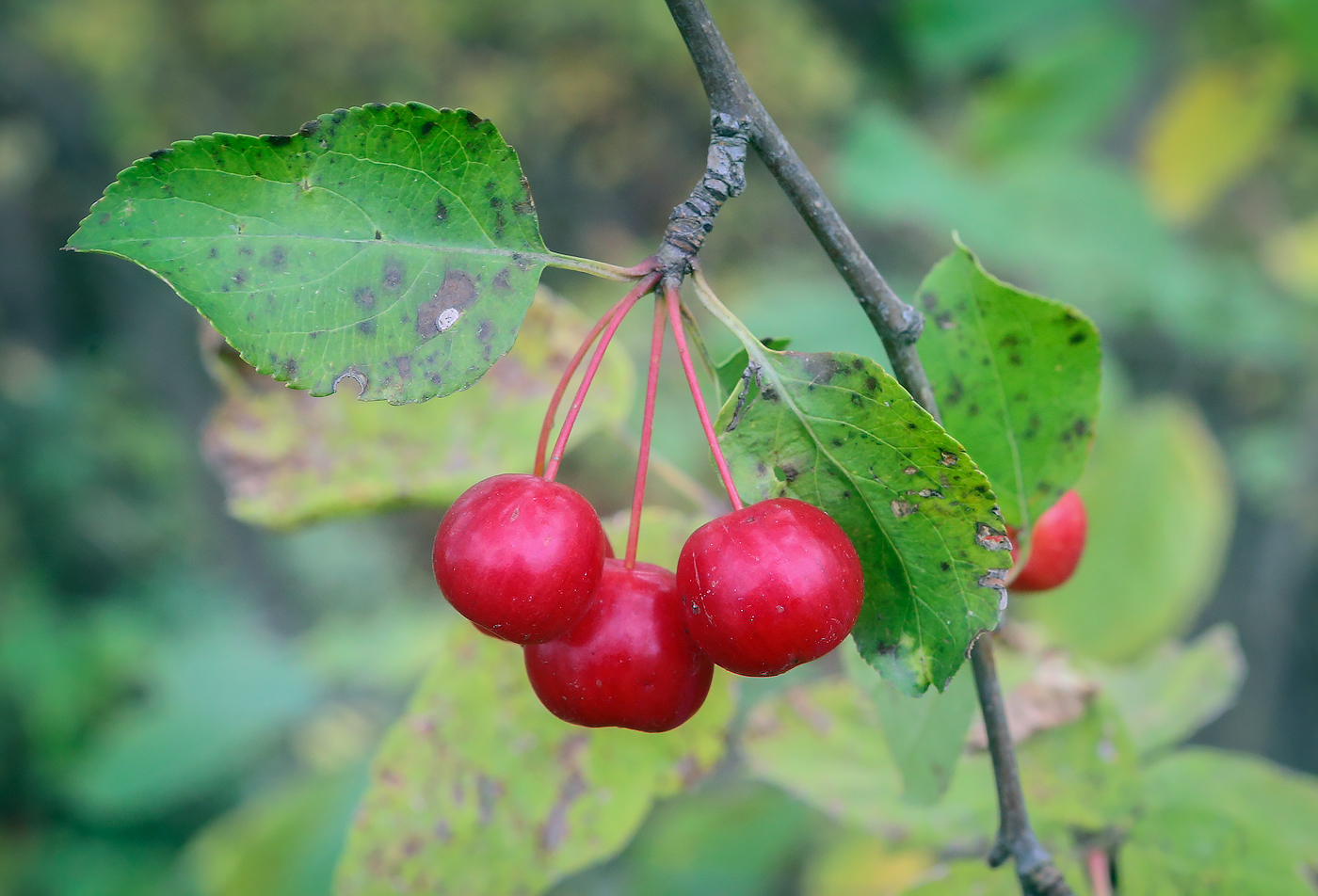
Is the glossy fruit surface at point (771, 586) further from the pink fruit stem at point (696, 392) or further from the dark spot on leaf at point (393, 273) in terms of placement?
the dark spot on leaf at point (393, 273)

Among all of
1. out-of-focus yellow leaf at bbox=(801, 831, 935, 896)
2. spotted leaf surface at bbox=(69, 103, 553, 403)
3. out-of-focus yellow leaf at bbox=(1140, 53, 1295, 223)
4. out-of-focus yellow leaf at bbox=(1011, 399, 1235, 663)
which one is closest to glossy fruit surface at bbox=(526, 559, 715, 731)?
spotted leaf surface at bbox=(69, 103, 553, 403)

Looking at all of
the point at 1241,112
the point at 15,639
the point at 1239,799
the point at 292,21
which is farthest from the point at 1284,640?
the point at 292,21

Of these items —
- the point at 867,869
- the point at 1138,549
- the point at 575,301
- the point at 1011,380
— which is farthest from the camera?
the point at 575,301

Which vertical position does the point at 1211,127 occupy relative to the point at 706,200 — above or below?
above

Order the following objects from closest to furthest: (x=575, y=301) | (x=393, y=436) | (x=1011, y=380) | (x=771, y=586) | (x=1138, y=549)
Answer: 1. (x=771, y=586)
2. (x=1011, y=380)
3. (x=393, y=436)
4. (x=1138, y=549)
5. (x=575, y=301)

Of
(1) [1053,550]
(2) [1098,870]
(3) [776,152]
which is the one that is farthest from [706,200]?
(2) [1098,870]

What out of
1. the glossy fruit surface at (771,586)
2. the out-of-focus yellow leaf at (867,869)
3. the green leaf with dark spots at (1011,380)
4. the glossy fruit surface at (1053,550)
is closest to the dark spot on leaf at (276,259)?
the glossy fruit surface at (771,586)

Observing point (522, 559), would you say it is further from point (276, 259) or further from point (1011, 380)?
point (1011, 380)
